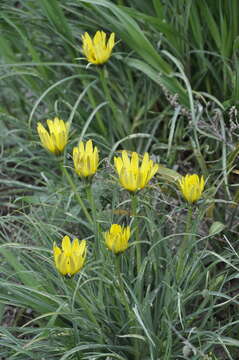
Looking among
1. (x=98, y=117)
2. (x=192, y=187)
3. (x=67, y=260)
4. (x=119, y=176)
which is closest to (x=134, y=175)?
(x=119, y=176)

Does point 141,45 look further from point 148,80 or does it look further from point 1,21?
point 1,21

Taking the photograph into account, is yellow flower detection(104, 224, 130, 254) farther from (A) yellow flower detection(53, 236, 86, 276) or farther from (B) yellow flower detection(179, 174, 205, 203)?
(B) yellow flower detection(179, 174, 205, 203)

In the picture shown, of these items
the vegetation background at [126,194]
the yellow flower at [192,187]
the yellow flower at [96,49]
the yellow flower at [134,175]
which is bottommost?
the vegetation background at [126,194]

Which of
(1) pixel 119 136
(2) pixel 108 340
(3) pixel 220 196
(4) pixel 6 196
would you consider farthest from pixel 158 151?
(2) pixel 108 340

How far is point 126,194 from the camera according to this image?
2.18m

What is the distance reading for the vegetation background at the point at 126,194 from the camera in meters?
1.75

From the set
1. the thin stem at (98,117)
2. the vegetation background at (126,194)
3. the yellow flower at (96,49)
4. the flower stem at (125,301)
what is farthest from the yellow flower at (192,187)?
the thin stem at (98,117)

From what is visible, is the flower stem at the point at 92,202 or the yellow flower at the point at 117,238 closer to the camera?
the yellow flower at the point at 117,238

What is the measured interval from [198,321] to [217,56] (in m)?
1.09

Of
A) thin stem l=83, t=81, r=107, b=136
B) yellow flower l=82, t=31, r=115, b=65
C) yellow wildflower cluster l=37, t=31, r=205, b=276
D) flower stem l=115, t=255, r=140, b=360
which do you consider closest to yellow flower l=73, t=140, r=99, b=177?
yellow wildflower cluster l=37, t=31, r=205, b=276

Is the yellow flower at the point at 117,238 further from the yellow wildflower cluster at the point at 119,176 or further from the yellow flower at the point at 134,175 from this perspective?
the yellow flower at the point at 134,175

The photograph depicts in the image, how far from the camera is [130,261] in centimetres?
186

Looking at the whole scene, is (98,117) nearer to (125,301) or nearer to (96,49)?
(96,49)

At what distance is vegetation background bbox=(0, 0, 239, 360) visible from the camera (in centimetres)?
175
